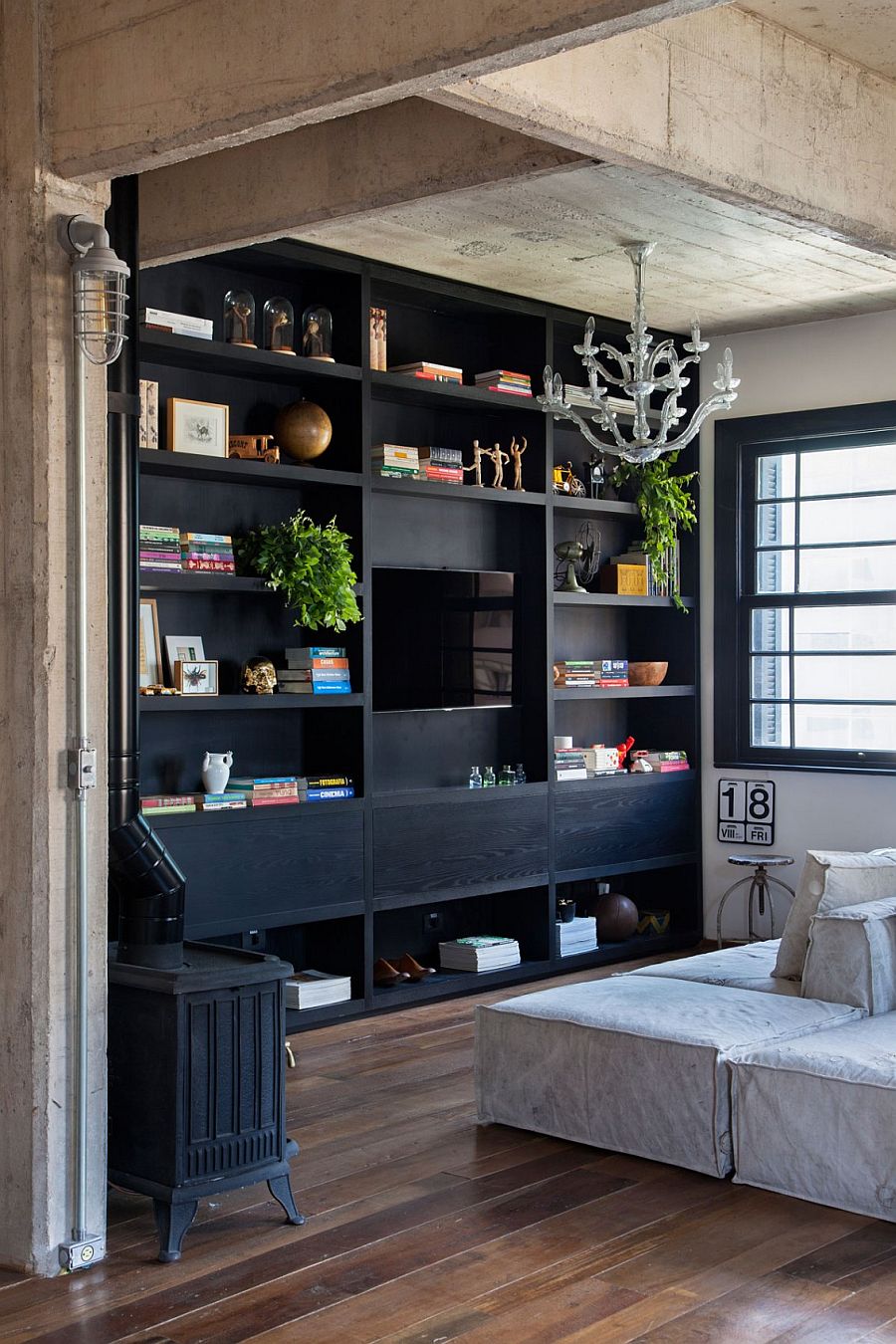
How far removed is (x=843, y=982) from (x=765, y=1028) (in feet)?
1.28

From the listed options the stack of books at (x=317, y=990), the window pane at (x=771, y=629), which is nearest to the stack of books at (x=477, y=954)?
the stack of books at (x=317, y=990)

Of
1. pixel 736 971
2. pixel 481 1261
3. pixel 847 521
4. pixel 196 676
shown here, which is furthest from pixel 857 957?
pixel 847 521

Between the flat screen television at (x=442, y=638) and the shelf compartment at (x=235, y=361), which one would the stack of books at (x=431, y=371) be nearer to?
the shelf compartment at (x=235, y=361)

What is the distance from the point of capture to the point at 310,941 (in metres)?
6.30

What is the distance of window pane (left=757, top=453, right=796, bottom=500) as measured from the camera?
759 centimetres

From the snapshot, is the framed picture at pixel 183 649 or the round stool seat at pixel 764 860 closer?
the framed picture at pixel 183 649

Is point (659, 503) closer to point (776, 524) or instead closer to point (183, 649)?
point (776, 524)

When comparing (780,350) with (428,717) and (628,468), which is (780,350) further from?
(428,717)

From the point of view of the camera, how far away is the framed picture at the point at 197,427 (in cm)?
560

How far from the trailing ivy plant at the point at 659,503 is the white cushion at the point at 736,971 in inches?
107

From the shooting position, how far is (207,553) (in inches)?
222

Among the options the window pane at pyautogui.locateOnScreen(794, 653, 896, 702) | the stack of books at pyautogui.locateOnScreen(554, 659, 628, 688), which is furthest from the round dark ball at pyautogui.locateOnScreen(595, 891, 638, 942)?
the window pane at pyautogui.locateOnScreen(794, 653, 896, 702)

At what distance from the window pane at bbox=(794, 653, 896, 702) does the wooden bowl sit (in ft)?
2.20

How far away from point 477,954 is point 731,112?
397 centimetres
